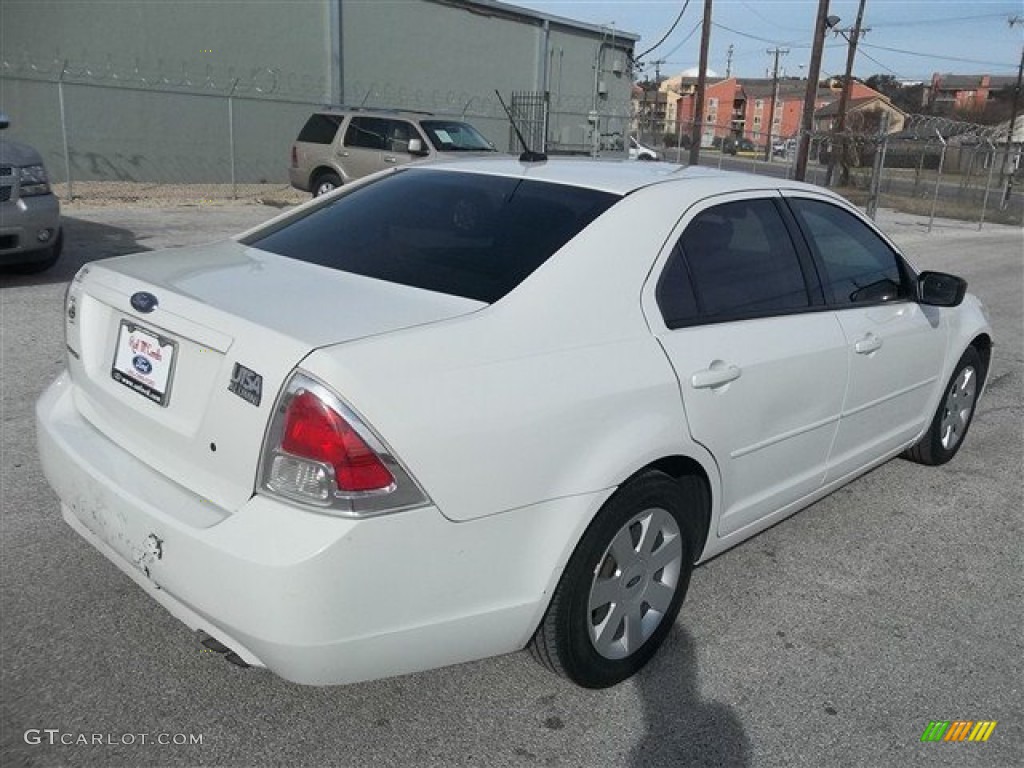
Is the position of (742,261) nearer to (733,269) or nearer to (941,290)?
(733,269)

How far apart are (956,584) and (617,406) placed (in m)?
2.06

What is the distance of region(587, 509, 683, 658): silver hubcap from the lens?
8.84 feet

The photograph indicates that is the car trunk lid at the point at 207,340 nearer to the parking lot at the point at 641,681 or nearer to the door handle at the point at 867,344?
the parking lot at the point at 641,681

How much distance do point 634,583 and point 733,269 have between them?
1186mm

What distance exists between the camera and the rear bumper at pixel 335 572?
210cm

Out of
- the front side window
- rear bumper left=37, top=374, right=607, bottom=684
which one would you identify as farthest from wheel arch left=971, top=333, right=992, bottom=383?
the front side window

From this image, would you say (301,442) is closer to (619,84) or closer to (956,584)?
(956,584)

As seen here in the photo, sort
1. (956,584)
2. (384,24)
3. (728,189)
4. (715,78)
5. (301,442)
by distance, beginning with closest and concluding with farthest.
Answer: (301,442), (728,189), (956,584), (384,24), (715,78)

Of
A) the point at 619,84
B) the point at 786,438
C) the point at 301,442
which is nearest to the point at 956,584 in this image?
the point at 786,438

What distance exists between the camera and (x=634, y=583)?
281 centimetres

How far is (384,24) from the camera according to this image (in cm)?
2292

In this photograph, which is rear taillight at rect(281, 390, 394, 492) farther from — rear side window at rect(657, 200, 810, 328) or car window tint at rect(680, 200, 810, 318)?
car window tint at rect(680, 200, 810, 318)

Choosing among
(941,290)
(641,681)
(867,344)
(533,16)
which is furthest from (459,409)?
(533,16)

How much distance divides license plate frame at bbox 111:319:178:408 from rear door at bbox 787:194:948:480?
8.09 feet
